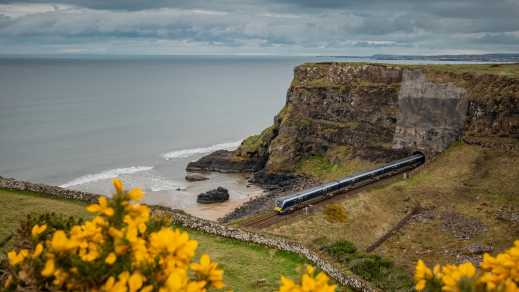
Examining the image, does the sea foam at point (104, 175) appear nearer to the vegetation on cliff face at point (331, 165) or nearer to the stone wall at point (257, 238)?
the vegetation on cliff face at point (331, 165)

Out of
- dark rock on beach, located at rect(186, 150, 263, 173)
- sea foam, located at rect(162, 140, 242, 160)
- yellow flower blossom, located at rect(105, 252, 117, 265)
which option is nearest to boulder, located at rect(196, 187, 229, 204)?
dark rock on beach, located at rect(186, 150, 263, 173)

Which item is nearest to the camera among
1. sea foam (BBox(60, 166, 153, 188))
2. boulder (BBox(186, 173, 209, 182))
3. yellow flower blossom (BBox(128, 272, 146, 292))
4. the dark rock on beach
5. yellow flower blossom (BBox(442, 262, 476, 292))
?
yellow flower blossom (BBox(442, 262, 476, 292))

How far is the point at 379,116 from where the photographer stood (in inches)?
2704

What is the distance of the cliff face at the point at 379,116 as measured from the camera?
183ft

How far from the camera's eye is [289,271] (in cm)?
2280

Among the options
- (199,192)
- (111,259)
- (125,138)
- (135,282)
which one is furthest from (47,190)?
(125,138)

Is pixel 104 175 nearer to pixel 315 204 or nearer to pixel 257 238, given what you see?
pixel 315 204

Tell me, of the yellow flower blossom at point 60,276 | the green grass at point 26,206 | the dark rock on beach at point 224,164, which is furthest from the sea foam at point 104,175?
the yellow flower blossom at point 60,276

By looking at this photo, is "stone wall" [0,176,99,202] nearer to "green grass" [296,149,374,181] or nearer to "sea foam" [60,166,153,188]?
"green grass" [296,149,374,181]

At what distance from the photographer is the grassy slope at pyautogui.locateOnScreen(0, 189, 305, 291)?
21.0 meters

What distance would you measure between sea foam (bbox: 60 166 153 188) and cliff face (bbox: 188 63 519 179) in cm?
1000

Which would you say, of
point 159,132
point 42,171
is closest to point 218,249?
point 42,171

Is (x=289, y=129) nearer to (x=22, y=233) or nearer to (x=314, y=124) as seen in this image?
(x=314, y=124)

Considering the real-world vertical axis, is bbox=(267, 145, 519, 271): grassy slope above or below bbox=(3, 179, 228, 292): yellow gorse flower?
below
